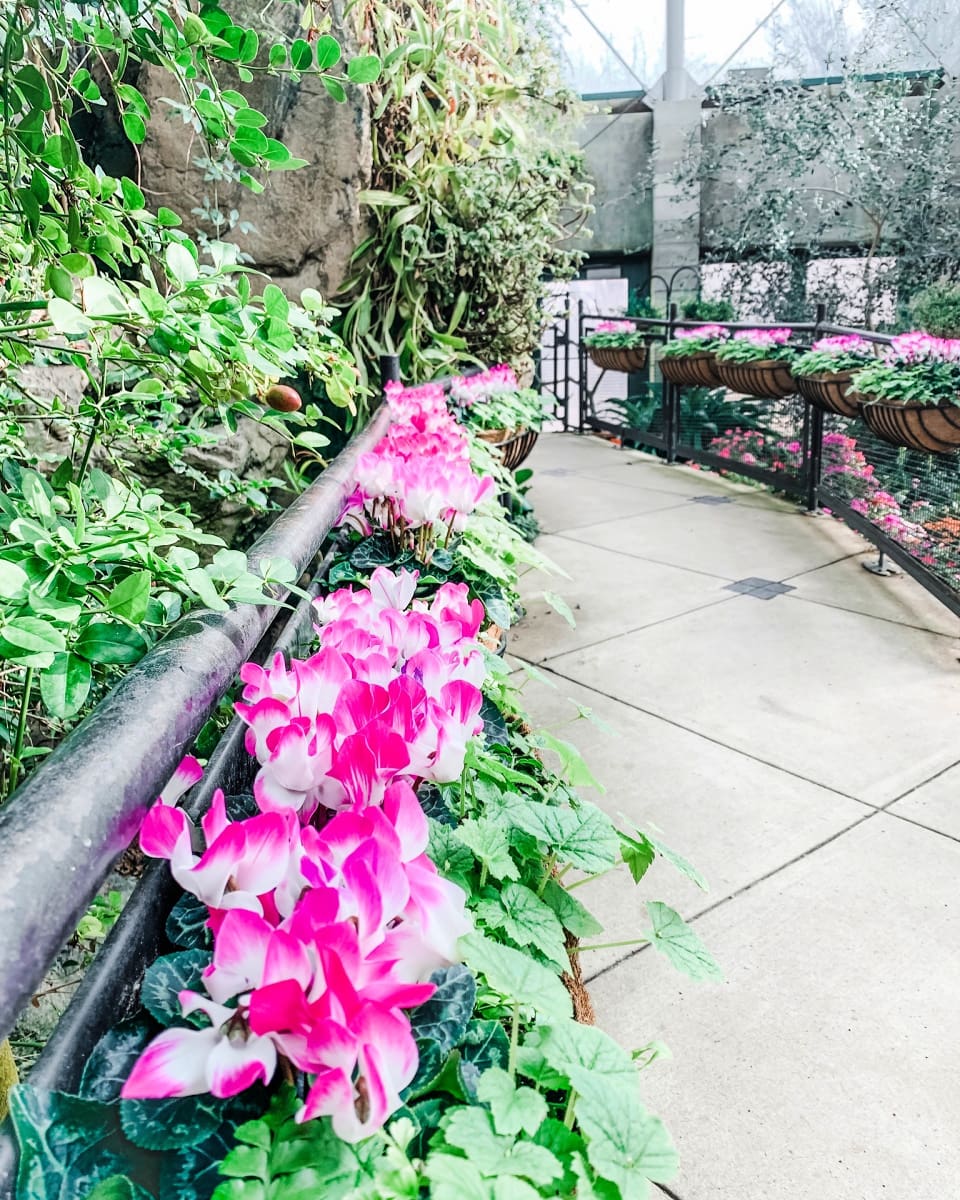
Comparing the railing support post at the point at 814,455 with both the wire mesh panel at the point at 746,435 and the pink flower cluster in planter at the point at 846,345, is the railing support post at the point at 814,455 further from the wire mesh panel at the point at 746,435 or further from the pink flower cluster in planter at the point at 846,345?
the pink flower cluster in planter at the point at 846,345

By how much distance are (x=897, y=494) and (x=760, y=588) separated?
4.67ft

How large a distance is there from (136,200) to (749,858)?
2.08 metres

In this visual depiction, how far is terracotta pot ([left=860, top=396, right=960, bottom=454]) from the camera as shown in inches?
159

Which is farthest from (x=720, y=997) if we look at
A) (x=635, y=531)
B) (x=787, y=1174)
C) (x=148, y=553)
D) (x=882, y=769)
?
(x=635, y=531)

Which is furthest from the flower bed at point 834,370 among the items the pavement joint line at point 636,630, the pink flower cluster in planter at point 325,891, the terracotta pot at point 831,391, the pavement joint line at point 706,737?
the pink flower cluster in planter at point 325,891

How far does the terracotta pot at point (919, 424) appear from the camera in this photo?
4047 millimetres

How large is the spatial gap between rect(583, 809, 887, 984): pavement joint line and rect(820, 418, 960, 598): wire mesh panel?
189cm

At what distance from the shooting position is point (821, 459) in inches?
240

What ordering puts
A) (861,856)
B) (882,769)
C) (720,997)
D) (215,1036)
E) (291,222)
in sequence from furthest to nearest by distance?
(291,222) → (882,769) → (861,856) → (720,997) → (215,1036)

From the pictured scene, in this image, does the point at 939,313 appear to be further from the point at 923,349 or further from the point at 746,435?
the point at 923,349

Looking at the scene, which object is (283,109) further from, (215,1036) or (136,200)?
(215,1036)

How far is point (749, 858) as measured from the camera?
2.41 m

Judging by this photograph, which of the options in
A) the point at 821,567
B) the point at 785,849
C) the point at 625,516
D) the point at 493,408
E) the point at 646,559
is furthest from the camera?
the point at 625,516

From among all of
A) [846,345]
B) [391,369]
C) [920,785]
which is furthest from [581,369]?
[920,785]
